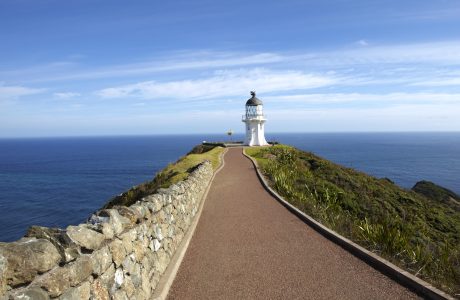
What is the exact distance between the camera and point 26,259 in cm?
363

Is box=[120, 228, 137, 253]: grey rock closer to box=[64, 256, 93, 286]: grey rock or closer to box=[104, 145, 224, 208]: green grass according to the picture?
box=[64, 256, 93, 286]: grey rock

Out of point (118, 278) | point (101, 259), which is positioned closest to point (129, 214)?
point (118, 278)

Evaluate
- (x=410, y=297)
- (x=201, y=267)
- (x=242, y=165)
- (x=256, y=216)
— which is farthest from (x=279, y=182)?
(x=410, y=297)

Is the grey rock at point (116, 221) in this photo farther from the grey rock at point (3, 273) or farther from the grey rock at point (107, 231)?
the grey rock at point (3, 273)

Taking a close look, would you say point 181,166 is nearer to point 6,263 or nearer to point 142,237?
point 142,237

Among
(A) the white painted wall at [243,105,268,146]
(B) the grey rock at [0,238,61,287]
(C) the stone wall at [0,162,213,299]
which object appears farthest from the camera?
(A) the white painted wall at [243,105,268,146]

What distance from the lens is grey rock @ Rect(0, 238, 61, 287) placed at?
11.3 ft

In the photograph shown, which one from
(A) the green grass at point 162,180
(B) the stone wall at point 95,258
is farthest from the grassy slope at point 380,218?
(B) the stone wall at point 95,258

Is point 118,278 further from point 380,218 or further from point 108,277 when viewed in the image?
point 380,218

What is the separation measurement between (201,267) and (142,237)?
2206 millimetres

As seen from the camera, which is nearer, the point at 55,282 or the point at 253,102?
the point at 55,282

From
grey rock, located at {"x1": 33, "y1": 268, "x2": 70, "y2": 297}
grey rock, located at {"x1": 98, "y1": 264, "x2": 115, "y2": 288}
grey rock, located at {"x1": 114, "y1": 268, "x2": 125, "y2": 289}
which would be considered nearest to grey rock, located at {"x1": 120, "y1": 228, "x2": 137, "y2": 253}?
grey rock, located at {"x1": 114, "y1": 268, "x2": 125, "y2": 289}

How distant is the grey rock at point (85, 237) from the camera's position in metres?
4.68

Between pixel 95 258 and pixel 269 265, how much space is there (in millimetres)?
4650
